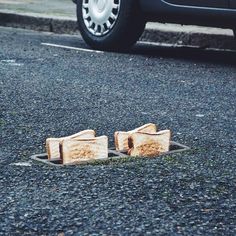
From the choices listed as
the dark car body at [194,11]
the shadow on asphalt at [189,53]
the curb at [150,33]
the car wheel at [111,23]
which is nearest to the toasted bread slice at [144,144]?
the dark car body at [194,11]

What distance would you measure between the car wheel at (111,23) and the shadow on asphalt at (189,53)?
0.25m

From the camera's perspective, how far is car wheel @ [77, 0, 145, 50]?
677 cm

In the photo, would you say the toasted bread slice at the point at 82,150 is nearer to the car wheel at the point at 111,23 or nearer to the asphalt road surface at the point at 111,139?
Result: the asphalt road surface at the point at 111,139

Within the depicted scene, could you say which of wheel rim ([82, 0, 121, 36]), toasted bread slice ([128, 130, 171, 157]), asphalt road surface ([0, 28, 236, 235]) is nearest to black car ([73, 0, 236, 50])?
wheel rim ([82, 0, 121, 36])

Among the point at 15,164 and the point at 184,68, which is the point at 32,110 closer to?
the point at 15,164

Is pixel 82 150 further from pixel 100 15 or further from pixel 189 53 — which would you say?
pixel 189 53

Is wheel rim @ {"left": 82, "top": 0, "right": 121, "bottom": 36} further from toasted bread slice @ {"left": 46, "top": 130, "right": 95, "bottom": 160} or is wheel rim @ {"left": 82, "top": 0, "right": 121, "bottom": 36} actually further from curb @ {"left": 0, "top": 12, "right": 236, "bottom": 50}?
toasted bread slice @ {"left": 46, "top": 130, "right": 95, "bottom": 160}

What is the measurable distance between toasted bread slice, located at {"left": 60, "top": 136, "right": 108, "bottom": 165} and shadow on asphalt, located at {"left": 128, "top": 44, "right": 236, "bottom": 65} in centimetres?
372

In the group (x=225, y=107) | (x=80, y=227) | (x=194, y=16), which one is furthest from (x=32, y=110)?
(x=194, y=16)

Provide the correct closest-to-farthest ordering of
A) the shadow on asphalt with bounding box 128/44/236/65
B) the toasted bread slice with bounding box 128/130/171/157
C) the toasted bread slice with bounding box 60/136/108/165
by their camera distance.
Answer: the toasted bread slice with bounding box 60/136/108/165
the toasted bread slice with bounding box 128/130/171/157
the shadow on asphalt with bounding box 128/44/236/65

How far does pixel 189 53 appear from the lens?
7344mm

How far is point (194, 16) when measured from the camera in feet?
21.1

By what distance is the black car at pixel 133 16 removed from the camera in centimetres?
632

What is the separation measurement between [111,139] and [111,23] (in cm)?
347
